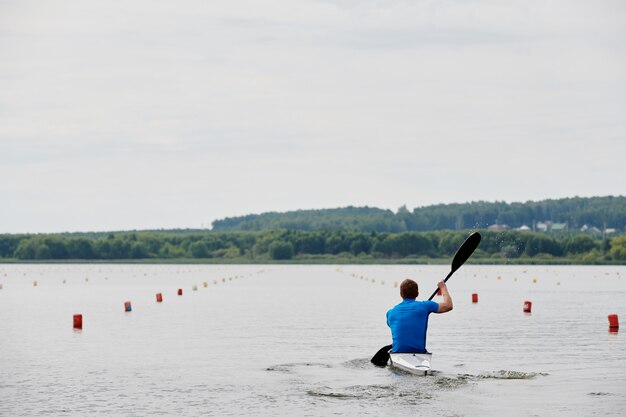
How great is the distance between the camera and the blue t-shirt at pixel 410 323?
1029 inches

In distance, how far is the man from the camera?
26125mm

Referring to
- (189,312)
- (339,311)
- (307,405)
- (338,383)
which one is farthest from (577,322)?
(307,405)

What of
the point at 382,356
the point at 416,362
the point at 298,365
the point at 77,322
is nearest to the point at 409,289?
the point at 416,362

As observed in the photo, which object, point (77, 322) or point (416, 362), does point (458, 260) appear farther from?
point (77, 322)

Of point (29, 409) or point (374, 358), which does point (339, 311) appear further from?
point (29, 409)

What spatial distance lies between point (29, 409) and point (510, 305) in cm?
4470

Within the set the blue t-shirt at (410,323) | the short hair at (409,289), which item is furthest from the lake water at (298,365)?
the short hair at (409,289)

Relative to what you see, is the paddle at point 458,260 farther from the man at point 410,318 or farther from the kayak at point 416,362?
the man at point 410,318

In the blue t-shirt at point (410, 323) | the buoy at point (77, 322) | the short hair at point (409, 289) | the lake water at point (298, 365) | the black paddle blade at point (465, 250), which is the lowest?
the lake water at point (298, 365)

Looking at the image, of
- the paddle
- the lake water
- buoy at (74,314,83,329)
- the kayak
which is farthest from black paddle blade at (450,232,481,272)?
buoy at (74,314,83,329)

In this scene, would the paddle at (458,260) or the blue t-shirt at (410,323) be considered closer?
the blue t-shirt at (410,323)

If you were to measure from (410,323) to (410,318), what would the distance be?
0.13m

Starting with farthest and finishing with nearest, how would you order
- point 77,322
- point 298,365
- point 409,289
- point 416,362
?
1. point 77,322
2. point 298,365
3. point 416,362
4. point 409,289

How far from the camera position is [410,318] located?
2623 cm
